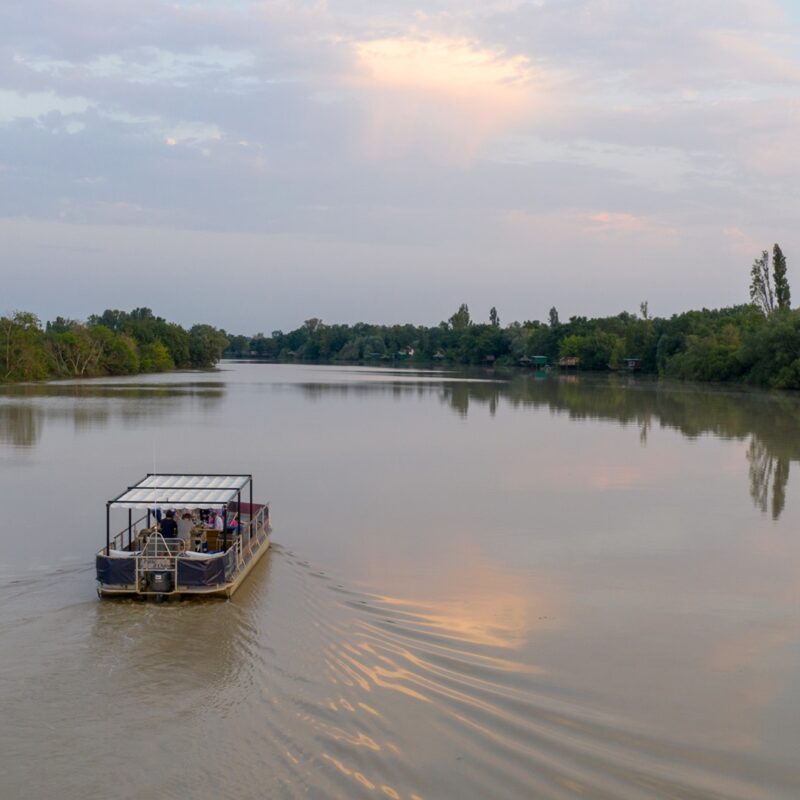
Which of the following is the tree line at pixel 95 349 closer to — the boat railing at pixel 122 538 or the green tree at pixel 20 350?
the green tree at pixel 20 350

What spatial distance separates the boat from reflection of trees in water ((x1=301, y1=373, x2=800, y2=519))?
1235 cm

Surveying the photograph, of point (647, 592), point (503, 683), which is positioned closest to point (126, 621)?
point (503, 683)

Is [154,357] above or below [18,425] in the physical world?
above

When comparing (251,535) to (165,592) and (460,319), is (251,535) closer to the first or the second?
(165,592)

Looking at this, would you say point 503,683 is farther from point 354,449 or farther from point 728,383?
point 728,383

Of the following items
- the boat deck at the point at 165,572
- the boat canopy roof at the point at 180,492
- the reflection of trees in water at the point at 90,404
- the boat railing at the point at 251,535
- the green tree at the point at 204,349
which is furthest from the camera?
the green tree at the point at 204,349

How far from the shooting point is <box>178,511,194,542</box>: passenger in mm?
13727

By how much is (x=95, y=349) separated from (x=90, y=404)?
41551mm

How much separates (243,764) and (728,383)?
74.7 meters

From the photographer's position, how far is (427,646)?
1073 centimetres

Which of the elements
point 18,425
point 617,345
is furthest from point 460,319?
point 18,425

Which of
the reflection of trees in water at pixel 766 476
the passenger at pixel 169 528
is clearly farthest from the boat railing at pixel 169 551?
the reflection of trees in water at pixel 766 476

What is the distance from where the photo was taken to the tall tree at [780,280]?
82812mm

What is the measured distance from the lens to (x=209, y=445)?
99.6 ft
